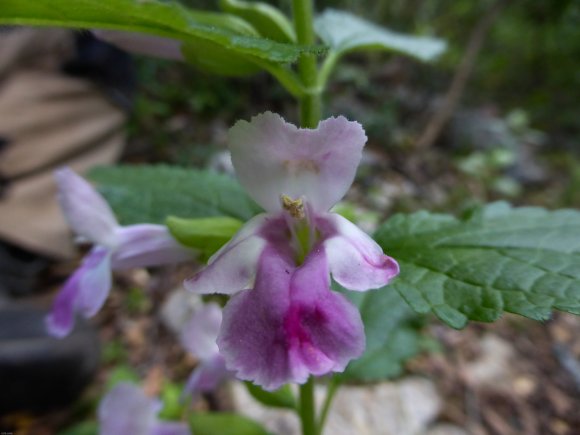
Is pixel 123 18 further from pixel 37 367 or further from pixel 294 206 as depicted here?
pixel 37 367

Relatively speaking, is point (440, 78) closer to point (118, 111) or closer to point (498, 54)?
point (498, 54)

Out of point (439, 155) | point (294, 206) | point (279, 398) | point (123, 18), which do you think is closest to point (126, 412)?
point (279, 398)

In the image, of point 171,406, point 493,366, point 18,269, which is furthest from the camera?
point 18,269

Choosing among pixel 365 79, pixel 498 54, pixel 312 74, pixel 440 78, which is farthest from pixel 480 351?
pixel 498 54

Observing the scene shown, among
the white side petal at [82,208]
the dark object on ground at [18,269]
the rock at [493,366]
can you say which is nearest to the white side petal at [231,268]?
the white side petal at [82,208]

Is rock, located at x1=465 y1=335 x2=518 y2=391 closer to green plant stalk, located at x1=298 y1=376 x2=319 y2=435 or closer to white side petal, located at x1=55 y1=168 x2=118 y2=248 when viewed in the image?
green plant stalk, located at x1=298 y1=376 x2=319 y2=435
